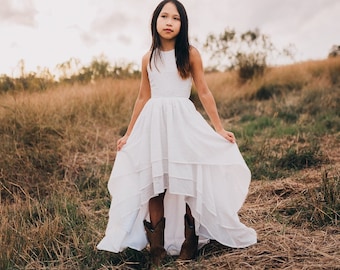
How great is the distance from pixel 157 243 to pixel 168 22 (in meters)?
1.19

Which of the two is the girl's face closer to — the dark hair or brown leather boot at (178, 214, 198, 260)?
the dark hair

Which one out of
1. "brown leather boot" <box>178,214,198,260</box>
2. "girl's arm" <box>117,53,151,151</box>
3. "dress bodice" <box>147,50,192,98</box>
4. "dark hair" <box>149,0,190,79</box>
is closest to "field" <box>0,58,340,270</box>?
"brown leather boot" <box>178,214,198,260</box>

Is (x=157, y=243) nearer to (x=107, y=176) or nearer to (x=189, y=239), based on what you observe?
(x=189, y=239)

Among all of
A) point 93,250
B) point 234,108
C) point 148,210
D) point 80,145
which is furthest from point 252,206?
point 234,108

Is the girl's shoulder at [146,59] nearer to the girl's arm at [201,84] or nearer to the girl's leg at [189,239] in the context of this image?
the girl's arm at [201,84]

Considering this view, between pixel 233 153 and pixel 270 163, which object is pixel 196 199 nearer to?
pixel 233 153

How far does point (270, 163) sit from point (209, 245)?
5.69ft

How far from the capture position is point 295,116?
6.49 metres

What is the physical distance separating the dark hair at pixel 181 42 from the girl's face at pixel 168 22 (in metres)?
0.03

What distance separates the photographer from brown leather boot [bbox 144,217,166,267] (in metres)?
2.35

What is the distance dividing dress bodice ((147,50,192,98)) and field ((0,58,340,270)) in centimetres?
92

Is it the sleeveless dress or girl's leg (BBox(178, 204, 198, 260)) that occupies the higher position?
the sleeveless dress

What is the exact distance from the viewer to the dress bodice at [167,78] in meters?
2.30

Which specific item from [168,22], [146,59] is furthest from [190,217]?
[168,22]
